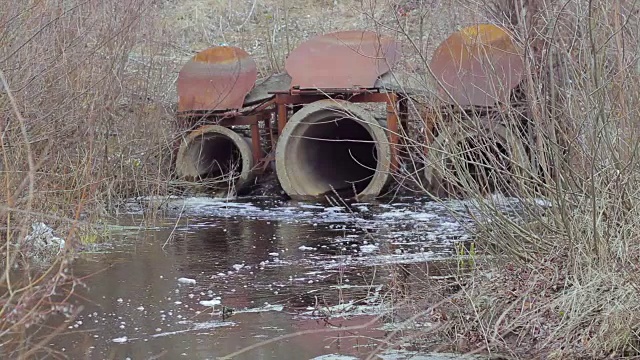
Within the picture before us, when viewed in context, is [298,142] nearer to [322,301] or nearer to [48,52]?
[48,52]

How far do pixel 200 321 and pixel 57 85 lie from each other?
361 centimetres

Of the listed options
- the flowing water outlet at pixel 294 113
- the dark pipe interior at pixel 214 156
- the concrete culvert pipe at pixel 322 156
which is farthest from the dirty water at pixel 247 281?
the dark pipe interior at pixel 214 156

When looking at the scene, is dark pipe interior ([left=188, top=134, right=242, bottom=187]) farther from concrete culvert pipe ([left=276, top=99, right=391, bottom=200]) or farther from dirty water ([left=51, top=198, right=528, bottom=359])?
dirty water ([left=51, top=198, right=528, bottom=359])

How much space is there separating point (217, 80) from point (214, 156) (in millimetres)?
1704

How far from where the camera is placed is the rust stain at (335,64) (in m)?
13.8

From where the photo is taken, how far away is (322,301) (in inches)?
263

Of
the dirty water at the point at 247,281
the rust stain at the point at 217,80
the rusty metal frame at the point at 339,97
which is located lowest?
the dirty water at the point at 247,281

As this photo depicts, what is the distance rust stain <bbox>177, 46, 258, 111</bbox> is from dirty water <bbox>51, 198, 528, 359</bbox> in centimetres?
293

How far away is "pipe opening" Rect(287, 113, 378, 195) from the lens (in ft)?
47.3

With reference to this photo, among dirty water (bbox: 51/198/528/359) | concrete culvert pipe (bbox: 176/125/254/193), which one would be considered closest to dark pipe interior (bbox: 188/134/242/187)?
concrete culvert pipe (bbox: 176/125/254/193)

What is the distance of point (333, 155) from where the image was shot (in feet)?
53.2

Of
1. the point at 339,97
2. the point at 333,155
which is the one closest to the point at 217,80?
the point at 339,97

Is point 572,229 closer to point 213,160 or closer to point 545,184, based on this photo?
point 545,184

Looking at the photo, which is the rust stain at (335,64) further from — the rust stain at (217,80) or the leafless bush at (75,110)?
the leafless bush at (75,110)
